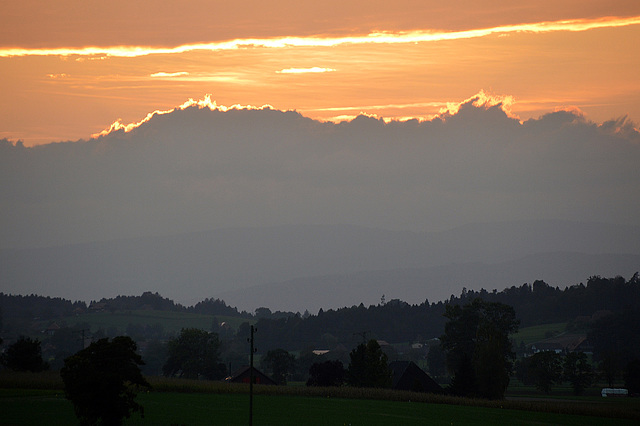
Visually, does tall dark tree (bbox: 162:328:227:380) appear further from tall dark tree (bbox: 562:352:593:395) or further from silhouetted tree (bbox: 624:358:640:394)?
silhouetted tree (bbox: 624:358:640:394)

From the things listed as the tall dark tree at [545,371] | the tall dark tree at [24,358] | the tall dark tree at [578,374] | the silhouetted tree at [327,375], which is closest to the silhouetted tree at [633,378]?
the tall dark tree at [578,374]

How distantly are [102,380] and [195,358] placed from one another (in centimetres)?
11430

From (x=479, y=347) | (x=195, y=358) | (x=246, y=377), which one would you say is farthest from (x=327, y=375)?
(x=195, y=358)

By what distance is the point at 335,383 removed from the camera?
443ft

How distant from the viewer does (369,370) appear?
442 ft

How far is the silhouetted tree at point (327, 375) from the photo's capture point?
443 ft

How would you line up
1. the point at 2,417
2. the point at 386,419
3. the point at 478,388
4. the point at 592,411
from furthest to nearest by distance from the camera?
the point at 478,388, the point at 592,411, the point at 386,419, the point at 2,417

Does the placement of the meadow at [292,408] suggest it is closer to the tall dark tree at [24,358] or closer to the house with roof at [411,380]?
the house with roof at [411,380]

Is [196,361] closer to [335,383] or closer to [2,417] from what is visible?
[335,383]

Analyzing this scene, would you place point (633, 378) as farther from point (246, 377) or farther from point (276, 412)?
point (276, 412)

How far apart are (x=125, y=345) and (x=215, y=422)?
1757 centimetres

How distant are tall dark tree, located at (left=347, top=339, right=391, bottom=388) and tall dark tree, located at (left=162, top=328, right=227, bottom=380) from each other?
50169 mm

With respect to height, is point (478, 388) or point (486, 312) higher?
point (486, 312)

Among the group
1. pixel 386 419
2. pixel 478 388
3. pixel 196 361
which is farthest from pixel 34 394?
pixel 196 361
